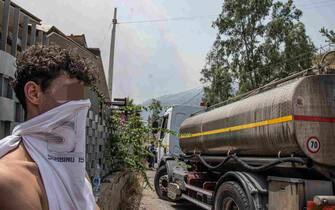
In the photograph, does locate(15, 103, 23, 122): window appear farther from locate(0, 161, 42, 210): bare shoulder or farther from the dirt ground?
the dirt ground

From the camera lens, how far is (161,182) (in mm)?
14453

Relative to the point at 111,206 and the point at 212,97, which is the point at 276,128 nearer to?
the point at 111,206

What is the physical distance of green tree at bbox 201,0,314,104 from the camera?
2734 cm

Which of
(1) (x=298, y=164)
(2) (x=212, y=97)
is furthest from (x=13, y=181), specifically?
(2) (x=212, y=97)

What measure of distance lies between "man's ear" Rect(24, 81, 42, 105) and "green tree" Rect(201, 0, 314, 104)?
25.9 metres

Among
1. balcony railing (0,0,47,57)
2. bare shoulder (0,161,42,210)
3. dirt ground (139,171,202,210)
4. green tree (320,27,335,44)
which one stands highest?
green tree (320,27,335,44)

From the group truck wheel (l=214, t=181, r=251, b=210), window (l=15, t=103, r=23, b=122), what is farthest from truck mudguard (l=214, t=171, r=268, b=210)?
window (l=15, t=103, r=23, b=122)

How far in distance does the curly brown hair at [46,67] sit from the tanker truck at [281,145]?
550 centimetres

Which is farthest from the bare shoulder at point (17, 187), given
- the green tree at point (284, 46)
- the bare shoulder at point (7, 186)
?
the green tree at point (284, 46)

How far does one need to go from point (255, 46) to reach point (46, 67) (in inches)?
1073

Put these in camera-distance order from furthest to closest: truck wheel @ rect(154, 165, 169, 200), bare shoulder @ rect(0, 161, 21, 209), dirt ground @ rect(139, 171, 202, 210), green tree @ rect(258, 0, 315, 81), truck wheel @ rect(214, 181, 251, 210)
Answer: green tree @ rect(258, 0, 315, 81)
truck wheel @ rect(154, 165, 169, 200)
dirt ground @ rect(139, 171, 202, 210)
truck wheel @ rect(214, 181, 251, 210)
bare shoulder @ rect(0, 161, 21, 209)

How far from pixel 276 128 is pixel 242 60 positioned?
2132 centimetres

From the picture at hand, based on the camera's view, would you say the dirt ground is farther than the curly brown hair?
Yes

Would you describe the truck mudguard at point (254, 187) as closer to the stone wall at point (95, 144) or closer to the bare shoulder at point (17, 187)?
the stone wall at point (95, 144)
